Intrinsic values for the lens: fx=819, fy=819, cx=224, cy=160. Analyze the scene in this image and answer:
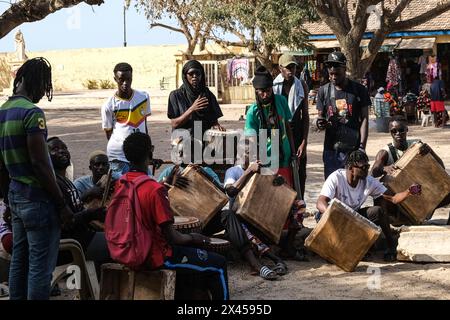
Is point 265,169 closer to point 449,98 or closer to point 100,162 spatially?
point 100,162

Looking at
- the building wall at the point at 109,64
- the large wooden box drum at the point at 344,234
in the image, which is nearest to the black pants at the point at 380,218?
the large wooden box drum at the point at 344,234

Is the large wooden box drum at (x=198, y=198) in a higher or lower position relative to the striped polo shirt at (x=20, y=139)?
lower

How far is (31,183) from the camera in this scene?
184 inches

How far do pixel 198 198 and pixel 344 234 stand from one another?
1234mm

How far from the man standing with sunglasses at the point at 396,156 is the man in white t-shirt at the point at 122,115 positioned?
7.43ft

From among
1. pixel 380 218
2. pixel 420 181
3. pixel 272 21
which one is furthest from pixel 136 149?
pixel 272 21

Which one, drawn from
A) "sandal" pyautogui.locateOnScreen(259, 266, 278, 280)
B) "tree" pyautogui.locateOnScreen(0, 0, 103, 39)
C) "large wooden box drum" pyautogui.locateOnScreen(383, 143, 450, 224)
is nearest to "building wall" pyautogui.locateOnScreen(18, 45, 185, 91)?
"tree" pyautogui.locateOnScreen(0, 0, 103, 39)

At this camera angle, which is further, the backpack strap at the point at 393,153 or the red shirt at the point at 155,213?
the backpack strap at the point at 393,153

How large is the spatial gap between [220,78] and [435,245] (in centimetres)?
2391

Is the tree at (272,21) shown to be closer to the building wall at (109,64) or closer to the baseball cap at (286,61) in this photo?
the building wall at (109,64)

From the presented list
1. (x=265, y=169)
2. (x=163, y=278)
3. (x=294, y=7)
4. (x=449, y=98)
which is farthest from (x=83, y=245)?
(x=449, y=98)

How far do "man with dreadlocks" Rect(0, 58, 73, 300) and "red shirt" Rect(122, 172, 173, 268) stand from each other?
1.49 ft

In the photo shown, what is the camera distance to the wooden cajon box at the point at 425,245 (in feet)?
22.7

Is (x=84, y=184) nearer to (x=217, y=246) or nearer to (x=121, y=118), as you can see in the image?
(x=121, y=118)
